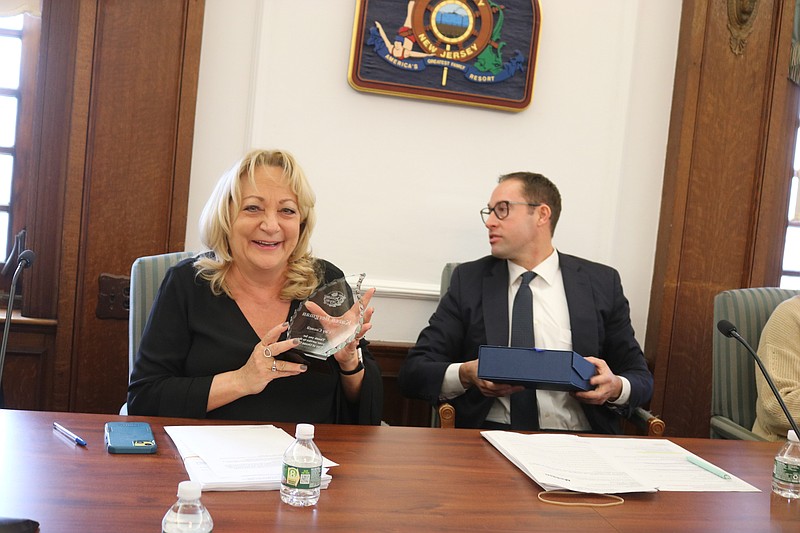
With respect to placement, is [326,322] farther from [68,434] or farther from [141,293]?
[141,293]

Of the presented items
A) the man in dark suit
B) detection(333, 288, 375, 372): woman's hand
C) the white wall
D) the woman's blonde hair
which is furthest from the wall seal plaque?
detection(333, 288, 375, 372): woman's hand

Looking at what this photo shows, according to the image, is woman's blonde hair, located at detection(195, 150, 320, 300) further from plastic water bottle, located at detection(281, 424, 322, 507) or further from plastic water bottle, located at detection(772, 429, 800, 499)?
plastic water bottle, located at detection(772, 429, 800, 499)

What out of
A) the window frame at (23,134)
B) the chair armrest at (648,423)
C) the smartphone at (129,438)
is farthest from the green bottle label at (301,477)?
the window frame at (23,134)

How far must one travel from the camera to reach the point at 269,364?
1.93 metres

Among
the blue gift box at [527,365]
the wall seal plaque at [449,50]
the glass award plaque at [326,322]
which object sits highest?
the wall seal plaque at [449,50]

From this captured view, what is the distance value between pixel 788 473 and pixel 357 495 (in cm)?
91

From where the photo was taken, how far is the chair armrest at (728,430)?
106 inches

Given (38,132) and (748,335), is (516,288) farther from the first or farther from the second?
(38,132)

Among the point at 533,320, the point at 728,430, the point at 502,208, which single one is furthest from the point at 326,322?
the point at 728,430

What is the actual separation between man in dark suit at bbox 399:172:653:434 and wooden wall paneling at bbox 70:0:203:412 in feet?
3.46

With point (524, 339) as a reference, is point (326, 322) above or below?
above

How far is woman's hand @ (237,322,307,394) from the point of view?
6.22ft

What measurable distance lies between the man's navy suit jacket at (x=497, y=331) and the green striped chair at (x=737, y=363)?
263mm

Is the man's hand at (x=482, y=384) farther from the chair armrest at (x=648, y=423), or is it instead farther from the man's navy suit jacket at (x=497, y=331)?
the chair armrest at (x=648, y=423)
